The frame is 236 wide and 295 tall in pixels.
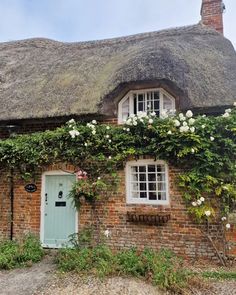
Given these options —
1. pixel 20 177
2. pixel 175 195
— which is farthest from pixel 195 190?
pixel 20 177

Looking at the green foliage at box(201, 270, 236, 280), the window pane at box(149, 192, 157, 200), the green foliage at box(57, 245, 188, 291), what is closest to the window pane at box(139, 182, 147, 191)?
the window pane at box(149, 192, 157, 200)

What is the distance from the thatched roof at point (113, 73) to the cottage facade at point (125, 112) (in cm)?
3

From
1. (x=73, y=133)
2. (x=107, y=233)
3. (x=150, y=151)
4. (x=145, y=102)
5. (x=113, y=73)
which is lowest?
(x=107, y=233)

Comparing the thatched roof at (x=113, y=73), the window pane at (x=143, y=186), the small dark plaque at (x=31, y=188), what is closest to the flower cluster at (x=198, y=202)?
the window pane at (x=143, y=186)

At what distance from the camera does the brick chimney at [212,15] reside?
450 inches

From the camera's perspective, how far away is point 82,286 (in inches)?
211

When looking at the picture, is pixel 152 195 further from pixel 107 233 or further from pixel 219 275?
pixel 219 275

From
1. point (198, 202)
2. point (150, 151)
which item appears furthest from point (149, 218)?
point (150, 151)

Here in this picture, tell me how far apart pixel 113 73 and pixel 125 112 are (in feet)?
4.44

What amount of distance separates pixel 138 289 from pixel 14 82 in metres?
8.32

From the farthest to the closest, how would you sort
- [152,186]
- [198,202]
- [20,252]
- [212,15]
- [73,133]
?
1. [212,15]
2. [152,186]
3. [73,133]
4. [20,252]
5. [198,202]

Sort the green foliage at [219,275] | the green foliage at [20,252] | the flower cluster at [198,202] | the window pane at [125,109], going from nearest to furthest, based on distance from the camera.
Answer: the green foliage at [219,275], the flower cluster at [198,202], the green foliage at [20,252], the window pane at [125,109]

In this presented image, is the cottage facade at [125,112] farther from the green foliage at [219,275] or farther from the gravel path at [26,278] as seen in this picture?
the gravel path at [26,278]

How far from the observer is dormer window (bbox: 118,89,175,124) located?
26.3ft
